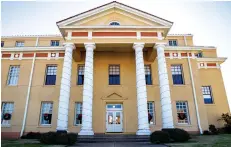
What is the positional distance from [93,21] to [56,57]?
5650 millimetres

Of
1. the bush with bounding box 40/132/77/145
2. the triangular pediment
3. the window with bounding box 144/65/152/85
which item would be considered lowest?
the bush with bounding box 40/132/77/145

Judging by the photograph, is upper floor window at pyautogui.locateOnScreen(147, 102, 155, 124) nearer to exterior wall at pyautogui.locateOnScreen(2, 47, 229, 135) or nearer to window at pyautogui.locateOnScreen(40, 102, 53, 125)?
exterior wall at pyautogui.locateOnScreen(2, 47, 229, 135)

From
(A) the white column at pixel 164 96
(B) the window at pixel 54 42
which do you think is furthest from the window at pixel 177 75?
(B) the window at pixel 54 42

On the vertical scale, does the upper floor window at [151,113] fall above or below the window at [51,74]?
below

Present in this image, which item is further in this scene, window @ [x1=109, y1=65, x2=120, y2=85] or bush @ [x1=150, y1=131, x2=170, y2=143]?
window @ [x1=109, y1=65, x2=120, y2=85]

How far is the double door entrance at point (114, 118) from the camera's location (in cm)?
1648

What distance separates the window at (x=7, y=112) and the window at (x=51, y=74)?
4.05 metres

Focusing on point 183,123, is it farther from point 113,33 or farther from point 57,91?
point 57,91

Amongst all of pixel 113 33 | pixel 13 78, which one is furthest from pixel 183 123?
pixel 13 78

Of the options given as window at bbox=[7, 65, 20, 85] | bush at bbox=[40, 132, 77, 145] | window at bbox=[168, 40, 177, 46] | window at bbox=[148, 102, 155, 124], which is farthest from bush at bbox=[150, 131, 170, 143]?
window at bbox=[168, 40, 177, 46]

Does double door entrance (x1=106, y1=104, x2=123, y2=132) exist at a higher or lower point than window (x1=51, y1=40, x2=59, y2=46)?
lower

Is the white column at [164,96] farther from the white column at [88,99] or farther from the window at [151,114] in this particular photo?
the white column at [88,99]

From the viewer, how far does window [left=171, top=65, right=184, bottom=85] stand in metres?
18.3

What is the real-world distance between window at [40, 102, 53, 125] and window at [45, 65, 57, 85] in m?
2.13
